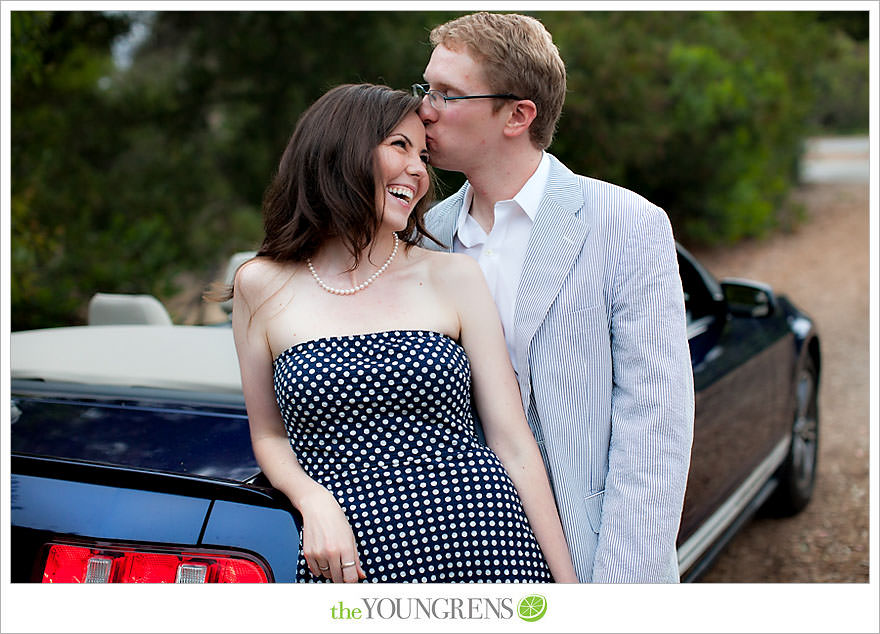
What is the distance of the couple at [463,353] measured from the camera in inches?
68.9

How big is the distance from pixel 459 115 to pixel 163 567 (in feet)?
3.77

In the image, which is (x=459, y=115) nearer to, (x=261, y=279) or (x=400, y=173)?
(x=400, y=173)

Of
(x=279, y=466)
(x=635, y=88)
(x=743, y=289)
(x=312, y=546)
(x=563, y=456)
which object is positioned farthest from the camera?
(x=635, y=88)

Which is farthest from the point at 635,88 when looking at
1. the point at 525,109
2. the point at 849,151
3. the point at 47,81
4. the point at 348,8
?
the point at 849,151

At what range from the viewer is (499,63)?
6.35ft

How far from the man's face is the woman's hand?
0.83 m

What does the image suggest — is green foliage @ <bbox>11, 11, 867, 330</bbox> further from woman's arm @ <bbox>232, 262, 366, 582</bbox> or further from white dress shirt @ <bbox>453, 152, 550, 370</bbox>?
white dress shirt @ <bbox>453, 152, 550, 370</bbox>

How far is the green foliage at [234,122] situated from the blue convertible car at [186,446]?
126 inches

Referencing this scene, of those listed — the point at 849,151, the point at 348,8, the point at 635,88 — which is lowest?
the point at 849,151

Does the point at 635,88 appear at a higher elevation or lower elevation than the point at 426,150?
lower

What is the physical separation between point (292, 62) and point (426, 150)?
287 inches

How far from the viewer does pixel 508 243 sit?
6.72ft

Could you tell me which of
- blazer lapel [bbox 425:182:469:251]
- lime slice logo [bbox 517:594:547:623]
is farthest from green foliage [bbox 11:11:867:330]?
lime slice logo [bbox 517:594:547:623]

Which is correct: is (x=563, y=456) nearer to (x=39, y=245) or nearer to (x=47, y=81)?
(x=39, y=245)
